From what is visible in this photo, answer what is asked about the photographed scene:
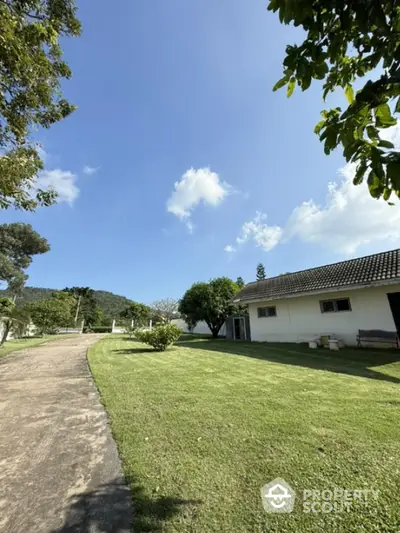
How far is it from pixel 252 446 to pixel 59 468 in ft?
7.56

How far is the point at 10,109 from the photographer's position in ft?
19.6

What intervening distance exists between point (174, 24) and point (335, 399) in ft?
33.0

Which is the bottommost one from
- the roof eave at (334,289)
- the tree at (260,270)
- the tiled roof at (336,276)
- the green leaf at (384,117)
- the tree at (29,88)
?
the green leaf at (384,117)

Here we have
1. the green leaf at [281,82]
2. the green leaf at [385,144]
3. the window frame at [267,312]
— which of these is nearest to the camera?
the green leaf at [385,144]

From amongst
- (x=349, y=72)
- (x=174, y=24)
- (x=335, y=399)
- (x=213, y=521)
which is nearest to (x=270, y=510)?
(x=213, y=521)

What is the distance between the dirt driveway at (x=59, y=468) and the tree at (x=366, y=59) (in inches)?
122

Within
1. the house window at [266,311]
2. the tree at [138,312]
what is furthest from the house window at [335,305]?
the tree at [138,312]

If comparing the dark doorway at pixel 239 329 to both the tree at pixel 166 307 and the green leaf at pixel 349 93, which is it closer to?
the green leaf at pixel 349 93

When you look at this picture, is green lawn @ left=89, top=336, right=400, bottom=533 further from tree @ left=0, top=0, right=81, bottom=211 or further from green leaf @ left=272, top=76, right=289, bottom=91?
tree @ left=0, top=0, right=81, bottom=211

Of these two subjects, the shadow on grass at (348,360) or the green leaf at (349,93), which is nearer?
the green leaf at (349,93)

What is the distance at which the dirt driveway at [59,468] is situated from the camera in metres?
2.18

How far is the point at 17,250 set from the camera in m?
31.0

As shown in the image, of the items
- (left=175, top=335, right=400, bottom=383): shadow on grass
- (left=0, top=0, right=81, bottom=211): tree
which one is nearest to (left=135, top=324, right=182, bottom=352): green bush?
(left=175, top=335, right=400, bottom=383): shadow on grass

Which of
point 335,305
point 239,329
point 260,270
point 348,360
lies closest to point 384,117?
point 348,360
